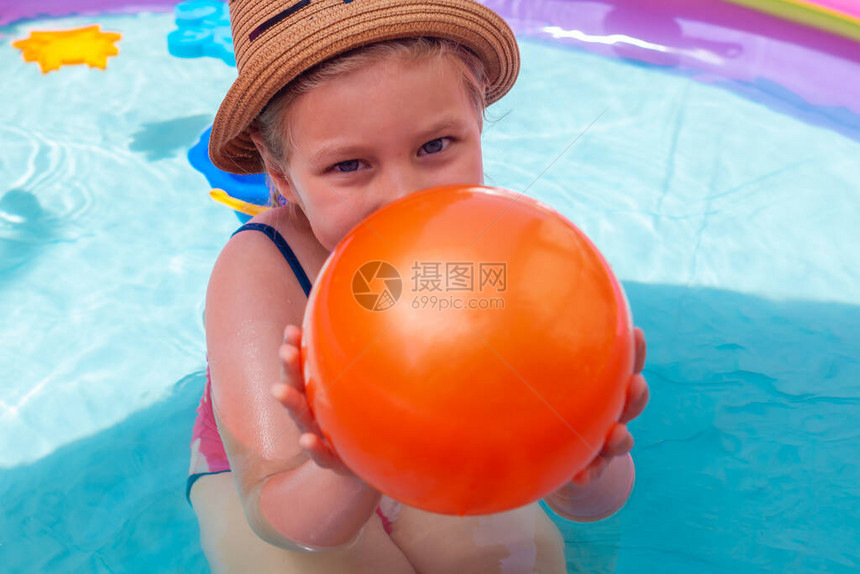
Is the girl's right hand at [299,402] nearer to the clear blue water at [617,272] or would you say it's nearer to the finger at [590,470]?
the finger at [590,470]

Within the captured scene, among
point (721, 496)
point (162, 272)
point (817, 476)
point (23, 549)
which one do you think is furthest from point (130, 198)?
point (817, 476)

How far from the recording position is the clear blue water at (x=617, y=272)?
89.9 inches

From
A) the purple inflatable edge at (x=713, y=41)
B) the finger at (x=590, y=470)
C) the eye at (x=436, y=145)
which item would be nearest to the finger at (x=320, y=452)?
the finger at (x=590, y=470)

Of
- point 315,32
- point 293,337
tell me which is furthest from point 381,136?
point 293,337

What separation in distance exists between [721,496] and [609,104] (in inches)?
95.9

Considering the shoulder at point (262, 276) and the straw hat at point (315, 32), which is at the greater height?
the straw hat at point (315, 32)

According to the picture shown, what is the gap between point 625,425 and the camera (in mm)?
1295

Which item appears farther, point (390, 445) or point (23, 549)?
point (23, 549)

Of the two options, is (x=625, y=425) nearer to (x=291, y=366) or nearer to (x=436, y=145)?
(x=291, y=366)

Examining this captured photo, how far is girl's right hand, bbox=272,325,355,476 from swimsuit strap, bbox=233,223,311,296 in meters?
0.61

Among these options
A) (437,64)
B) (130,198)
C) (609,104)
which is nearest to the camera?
(437,64)

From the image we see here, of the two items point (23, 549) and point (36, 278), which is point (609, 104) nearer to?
point (36, 278)

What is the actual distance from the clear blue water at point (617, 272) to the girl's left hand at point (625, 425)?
0.97m

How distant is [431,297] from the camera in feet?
3.40
